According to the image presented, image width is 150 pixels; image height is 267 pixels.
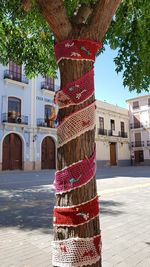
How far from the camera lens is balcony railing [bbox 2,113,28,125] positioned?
816 inches

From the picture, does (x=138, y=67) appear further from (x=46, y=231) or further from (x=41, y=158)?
(x=41, y=158)

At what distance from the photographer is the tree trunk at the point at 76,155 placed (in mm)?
1669

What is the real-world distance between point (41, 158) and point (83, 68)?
2155 cm

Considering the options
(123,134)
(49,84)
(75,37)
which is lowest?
(75,37)

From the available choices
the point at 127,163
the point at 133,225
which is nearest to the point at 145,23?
the point at 133,225

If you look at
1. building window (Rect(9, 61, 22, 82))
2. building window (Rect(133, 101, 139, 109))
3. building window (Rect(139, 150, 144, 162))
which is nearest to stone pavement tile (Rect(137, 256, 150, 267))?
building window (Rect(9, 61, 22, 82))

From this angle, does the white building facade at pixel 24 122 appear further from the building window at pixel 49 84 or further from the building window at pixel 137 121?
the building window at pixel 137 121

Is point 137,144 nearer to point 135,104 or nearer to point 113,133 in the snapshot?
point 113,133

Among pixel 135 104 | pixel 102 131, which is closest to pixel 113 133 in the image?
pixel 102 131

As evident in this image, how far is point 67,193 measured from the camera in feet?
5.59

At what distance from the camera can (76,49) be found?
180cm

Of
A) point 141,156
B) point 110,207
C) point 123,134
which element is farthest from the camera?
point 123,134

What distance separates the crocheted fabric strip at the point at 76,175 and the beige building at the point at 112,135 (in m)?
27.7

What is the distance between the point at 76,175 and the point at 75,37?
1.00 m
